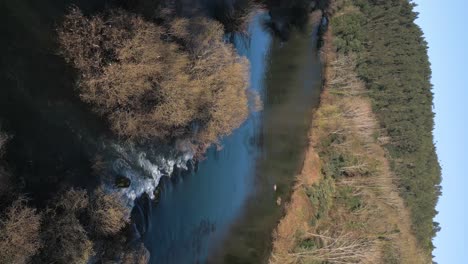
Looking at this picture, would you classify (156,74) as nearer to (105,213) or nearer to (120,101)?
(120,101)

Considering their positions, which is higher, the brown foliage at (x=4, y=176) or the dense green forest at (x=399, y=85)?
the dense green forest at (x=399, y=85)

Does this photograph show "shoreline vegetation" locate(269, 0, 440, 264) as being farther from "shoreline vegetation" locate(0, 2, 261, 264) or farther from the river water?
"shoreline vegetation" locate(0, 2, 261, 264)

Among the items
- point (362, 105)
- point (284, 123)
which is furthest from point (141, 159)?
point (362, 105)

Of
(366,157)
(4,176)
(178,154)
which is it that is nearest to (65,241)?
(4,176)

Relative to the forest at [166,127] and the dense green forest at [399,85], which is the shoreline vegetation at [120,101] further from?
the dense green forest at [399,85]

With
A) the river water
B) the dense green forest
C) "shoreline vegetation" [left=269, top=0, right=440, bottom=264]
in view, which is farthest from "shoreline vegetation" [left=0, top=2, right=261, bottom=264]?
the dense green forest

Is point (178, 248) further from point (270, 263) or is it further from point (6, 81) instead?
point (6, 81)

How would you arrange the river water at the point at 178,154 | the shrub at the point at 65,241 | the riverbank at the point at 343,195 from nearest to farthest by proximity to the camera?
the shrub at the point at 65,241 → the river water at the point at 178,154 → the riverbank at the point at 343,195

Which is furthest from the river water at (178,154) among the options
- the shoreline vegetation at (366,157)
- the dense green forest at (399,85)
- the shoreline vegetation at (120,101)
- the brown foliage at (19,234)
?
the dense green forest at (399,85)
